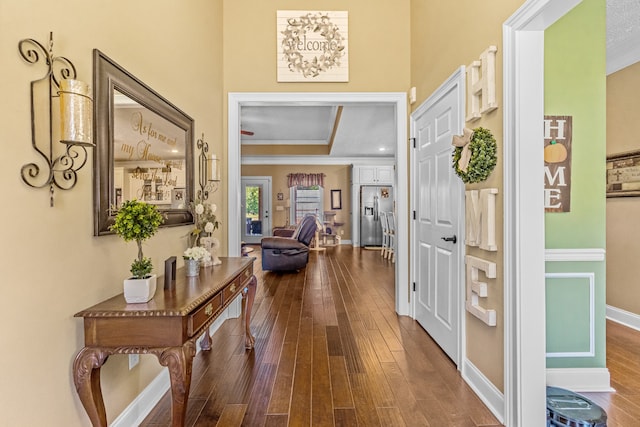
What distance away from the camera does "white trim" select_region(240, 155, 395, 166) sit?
9641 millimetres

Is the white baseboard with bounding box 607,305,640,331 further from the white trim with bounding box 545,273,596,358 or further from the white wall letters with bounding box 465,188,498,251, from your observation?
the white wall letters with bounding box 465,188,498,251

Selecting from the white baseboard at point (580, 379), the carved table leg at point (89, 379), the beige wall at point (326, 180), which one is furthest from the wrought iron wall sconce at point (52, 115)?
the beige wall at point (326, 180)

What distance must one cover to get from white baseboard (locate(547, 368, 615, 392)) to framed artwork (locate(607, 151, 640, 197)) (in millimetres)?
2013

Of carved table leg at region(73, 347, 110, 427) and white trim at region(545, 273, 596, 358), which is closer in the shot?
carved table leg at region(73, 347, 110, 427)

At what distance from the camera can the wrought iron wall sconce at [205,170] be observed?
9.21 ft

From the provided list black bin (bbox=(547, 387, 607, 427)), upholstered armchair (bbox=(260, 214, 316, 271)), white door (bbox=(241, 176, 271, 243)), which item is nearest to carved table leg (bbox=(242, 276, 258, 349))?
black bin (bbox=(547, 387, 607, 427))

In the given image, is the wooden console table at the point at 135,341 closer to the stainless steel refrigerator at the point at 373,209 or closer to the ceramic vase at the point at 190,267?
the ceramic vase at the point at 190,267

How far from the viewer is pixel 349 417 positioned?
180 centimetres

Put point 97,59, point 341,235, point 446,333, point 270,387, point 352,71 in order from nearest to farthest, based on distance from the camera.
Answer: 1. point 97,59
2. point 270,387
3. point 446,333
4. point 352,71
5. point 341,235

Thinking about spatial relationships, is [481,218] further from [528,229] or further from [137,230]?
[137,230]

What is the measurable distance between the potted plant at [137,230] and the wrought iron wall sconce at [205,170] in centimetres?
132

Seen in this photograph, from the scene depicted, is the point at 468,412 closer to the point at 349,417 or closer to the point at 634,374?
the point at 349,417

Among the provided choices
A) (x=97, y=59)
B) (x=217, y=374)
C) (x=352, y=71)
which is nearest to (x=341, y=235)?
(x=352, y=71)

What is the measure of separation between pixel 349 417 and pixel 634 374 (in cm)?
212
